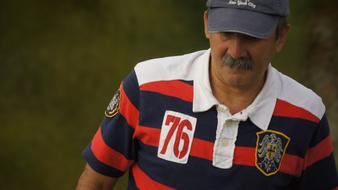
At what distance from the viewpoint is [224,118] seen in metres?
3.07

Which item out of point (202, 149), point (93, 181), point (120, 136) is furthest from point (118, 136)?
point (202, 149)

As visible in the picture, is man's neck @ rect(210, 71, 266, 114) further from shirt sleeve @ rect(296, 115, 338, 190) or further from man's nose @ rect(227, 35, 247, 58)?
shirt sleeve @ rect(296, 115, 338, 190)

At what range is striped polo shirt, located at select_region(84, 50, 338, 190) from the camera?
304 cm

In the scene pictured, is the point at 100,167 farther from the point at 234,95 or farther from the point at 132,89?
the point at 234,95

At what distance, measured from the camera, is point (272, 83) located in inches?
125

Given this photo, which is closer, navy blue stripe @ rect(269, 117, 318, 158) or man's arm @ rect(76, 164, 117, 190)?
navy blue stripe @ rect(269, 117, 318, 158)

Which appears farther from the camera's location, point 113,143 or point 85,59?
point 85,59

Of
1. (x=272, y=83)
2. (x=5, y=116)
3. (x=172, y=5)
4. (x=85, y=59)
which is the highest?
(x=272, y=83)

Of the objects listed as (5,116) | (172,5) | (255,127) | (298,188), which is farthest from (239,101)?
(5,116)

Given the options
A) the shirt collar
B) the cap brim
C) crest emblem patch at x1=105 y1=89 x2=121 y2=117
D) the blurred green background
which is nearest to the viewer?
the cap brim

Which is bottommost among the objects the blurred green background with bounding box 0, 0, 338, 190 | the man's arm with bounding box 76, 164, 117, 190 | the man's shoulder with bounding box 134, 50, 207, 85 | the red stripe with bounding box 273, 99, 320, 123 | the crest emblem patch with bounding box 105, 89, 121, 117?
the blurred green background with bounding box 0, 0, 338, 190

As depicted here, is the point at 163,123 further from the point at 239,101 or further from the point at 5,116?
the point at 5,116

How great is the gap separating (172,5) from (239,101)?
7.48ft

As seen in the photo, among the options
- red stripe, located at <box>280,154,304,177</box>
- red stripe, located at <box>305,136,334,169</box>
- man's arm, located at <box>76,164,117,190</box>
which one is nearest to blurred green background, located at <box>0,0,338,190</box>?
man's arm, located at <box>76,164,117,190</box>
